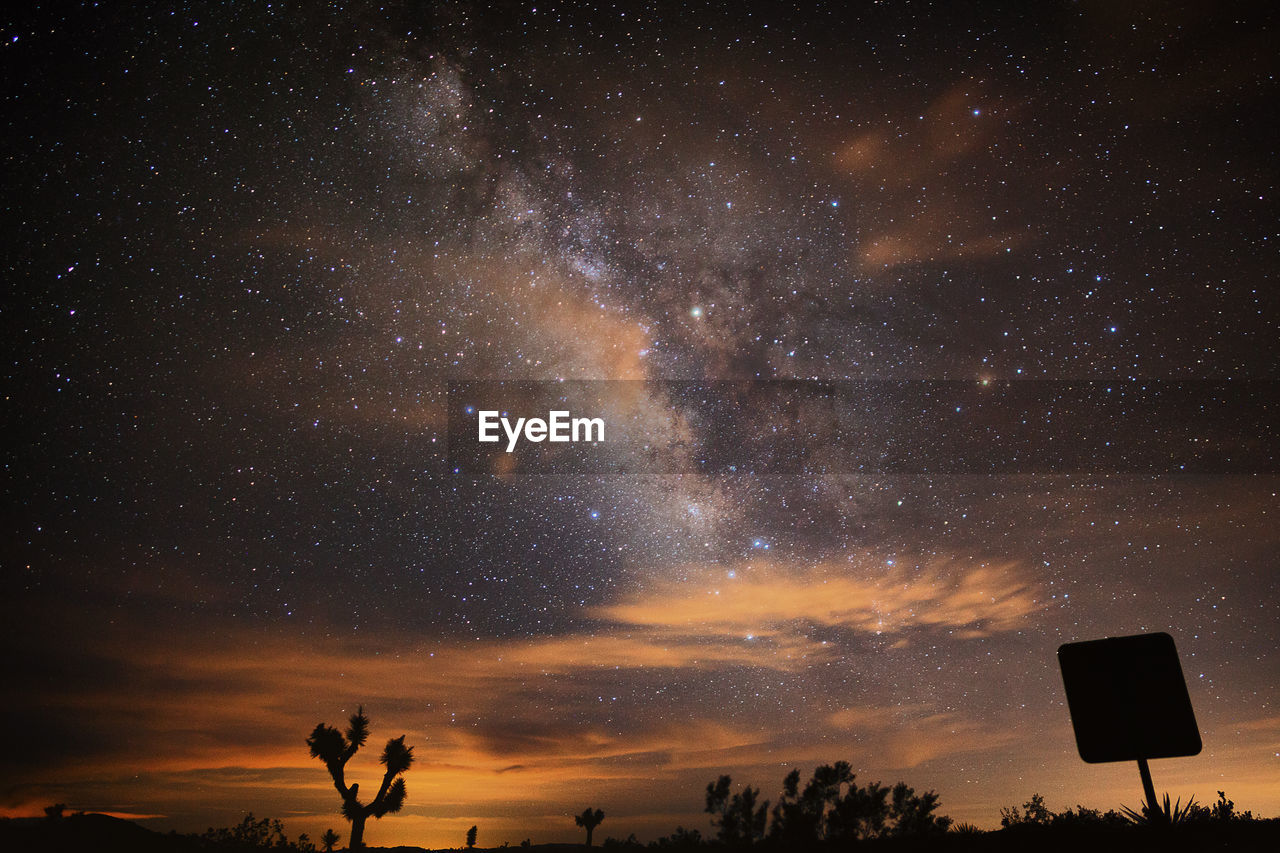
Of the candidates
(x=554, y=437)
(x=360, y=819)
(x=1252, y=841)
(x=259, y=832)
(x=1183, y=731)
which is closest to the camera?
(x=1183, y=731)

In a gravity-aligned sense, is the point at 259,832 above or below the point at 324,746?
below

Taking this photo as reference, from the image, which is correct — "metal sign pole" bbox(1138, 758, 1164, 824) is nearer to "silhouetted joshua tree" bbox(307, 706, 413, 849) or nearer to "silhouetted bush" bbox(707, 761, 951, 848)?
"silhouetted bush" bbox(707, 761, 951, 848)

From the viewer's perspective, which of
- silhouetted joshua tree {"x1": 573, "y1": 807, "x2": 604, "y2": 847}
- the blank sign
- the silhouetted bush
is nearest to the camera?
the blank sign

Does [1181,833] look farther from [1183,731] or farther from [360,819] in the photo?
[360,819]

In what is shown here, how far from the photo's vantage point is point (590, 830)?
3111cm

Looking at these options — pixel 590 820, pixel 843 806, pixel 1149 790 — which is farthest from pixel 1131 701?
pixel 590 820

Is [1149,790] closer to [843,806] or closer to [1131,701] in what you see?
[1131,701]

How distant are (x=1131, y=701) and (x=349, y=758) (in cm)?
2257

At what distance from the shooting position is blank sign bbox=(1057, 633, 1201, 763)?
16.4 ft

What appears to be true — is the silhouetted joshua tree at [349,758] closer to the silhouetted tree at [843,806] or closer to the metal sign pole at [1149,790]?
the silhouetted tree at [843,806]

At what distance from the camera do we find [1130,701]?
5078mm

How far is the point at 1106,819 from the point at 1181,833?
2130mm

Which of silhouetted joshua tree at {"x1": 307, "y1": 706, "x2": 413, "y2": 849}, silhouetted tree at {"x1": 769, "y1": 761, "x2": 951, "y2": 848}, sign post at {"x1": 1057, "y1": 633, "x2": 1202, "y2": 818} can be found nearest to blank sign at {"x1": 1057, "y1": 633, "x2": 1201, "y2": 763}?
sign post at {"x1": 1057, "y1": 633, "x2": 1202, "y2": 818}

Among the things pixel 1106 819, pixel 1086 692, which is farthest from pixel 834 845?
pixel 1086 692
